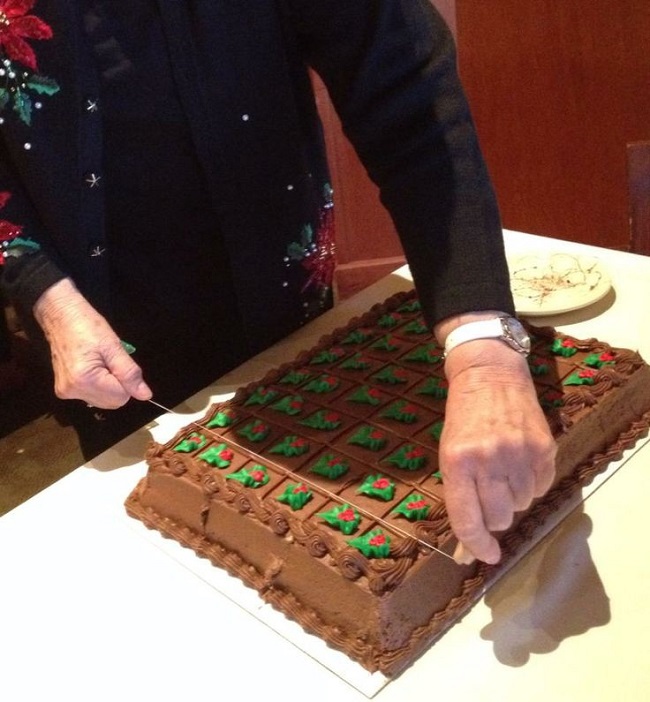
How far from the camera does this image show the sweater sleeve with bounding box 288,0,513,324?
930 millimetres

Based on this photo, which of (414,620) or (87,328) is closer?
(414,620)

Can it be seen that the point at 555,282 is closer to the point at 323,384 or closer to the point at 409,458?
the point at 323,384

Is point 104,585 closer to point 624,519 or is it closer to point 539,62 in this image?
point 624,519

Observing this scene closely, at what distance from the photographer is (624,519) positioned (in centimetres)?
95

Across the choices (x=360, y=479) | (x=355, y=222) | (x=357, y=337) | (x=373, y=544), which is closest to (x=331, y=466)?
(x=360, y=479)

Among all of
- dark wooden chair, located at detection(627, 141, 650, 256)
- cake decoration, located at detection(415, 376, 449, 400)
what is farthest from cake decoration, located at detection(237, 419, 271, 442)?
dark wooden chair, located at detection(627, 141, 650, 256)

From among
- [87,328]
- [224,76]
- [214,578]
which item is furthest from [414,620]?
[224,76]

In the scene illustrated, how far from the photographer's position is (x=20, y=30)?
3.46 ft

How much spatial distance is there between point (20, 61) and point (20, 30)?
0.04m

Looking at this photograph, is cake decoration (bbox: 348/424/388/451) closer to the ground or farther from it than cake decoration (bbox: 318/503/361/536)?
closer to the ground

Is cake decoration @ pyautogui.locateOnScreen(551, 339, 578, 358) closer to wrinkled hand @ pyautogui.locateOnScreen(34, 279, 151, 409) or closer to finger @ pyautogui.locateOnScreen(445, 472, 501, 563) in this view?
finger @ pyautogui.locateOnScreen(445, 472, 501, 563)

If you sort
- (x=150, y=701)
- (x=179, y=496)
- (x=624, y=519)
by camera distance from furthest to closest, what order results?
1. (x=179, y=496)
2. (x=624, y=519)
3. (x=150, y=701)

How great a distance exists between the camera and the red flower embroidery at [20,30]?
3.43ft

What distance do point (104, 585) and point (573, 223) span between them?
2.52 meters
